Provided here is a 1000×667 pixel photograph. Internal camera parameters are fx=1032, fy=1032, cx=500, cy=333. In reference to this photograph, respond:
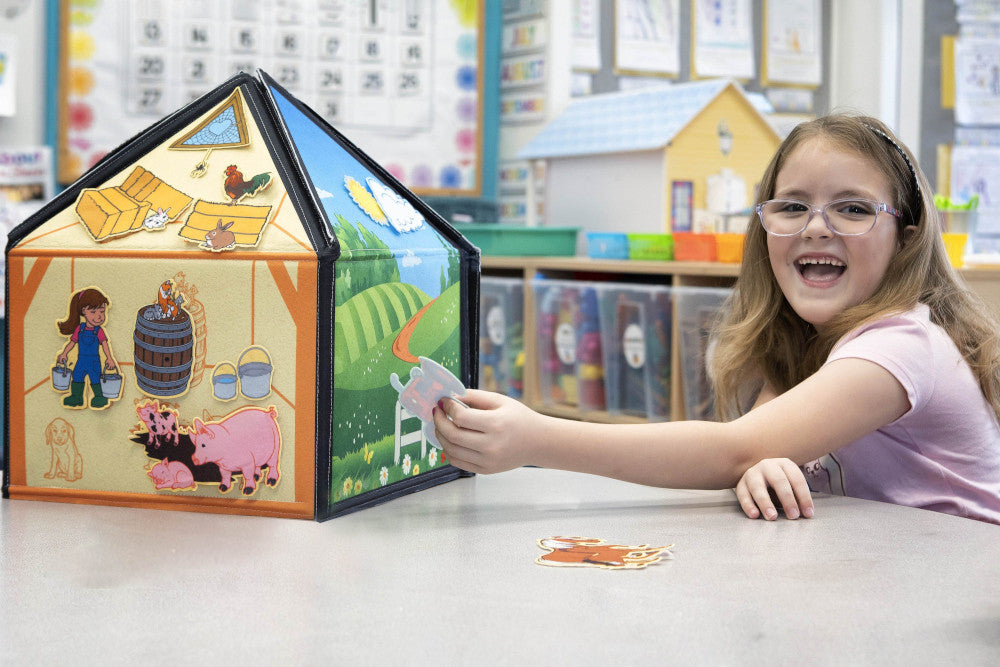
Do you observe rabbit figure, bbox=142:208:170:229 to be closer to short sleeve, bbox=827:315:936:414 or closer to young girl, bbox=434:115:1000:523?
young girl, bbox=434:115:1000:523

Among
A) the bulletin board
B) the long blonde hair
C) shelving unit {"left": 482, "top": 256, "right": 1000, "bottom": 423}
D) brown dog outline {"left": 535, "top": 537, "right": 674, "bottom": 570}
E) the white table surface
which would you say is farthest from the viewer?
the bulletin board

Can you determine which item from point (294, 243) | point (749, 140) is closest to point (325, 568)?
point (294, 243)

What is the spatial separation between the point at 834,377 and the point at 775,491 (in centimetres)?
14

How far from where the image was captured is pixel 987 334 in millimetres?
1091

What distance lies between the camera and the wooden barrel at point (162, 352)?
0.83m

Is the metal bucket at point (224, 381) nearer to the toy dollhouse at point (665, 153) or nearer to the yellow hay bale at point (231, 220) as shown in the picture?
the yellow hay bale at point (231, 220)

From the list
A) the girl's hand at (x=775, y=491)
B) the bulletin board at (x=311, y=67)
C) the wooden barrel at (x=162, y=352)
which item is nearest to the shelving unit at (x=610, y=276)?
the bulletin board at (x=311, y=67)

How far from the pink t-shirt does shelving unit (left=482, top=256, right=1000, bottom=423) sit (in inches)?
34.5

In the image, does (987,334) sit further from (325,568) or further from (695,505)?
(325,568)

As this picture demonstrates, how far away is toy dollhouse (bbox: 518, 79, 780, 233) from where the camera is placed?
2.52m

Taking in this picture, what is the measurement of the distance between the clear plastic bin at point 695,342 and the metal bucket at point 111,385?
1478 mm

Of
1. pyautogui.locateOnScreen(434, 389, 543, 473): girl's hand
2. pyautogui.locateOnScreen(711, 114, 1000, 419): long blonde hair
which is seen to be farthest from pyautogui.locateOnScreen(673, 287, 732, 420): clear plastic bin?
pyautogui.locateOnScreen(434, 389, 543, 473): girl's hand

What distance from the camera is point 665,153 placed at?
8.20 ft

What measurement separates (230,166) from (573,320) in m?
1.64
